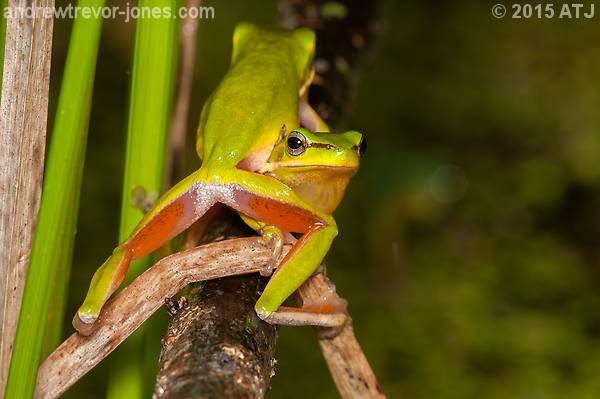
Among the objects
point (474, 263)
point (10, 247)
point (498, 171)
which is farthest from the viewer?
point (498, 171)

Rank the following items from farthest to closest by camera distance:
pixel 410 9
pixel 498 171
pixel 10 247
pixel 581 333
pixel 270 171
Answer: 1. pixel 410 9
2. pixel 498 171
3. pixel 581 333
4. pixel 270 171
5. pixel 10 247

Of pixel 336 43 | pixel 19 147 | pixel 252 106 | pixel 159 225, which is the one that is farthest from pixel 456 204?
pixel 19 147

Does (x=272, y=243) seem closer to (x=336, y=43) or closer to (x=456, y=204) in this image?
(x=336, y=43)

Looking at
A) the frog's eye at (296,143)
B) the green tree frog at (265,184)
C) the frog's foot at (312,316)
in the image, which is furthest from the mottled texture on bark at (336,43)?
the frog's foot at (312,316)

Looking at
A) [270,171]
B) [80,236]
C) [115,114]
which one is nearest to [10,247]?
[270,171]

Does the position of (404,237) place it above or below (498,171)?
below

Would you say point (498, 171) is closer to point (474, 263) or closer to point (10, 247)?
point (474, 263)
